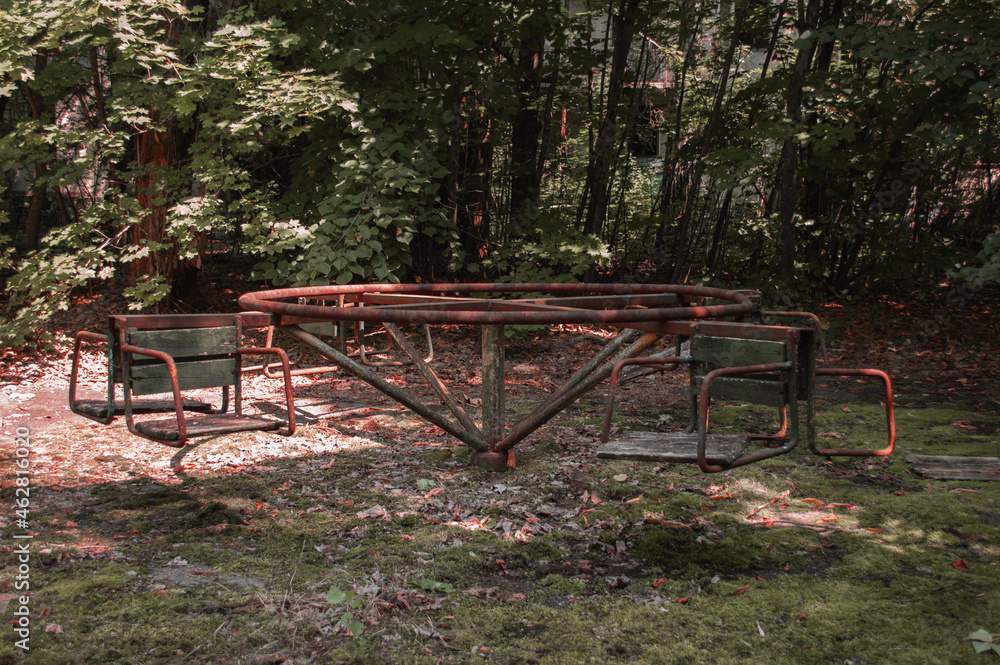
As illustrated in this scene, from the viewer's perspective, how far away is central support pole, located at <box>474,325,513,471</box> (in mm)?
4020

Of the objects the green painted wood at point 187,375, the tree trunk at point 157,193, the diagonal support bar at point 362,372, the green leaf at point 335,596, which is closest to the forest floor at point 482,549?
the green leaf at point 335,596

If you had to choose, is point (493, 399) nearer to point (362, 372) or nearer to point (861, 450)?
point (362, 372)

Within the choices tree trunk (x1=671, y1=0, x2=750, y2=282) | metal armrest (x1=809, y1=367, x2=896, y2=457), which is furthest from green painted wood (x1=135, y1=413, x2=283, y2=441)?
tree trunk (x1=671, y1=0, x2=750, y2=282)

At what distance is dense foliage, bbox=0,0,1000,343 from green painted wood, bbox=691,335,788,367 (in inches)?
127

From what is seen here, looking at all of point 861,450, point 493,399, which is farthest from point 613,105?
point 861,450

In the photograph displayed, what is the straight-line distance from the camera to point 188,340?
3.56 m

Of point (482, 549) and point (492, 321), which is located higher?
point (492, 321)

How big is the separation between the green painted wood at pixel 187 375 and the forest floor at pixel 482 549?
0.60 m

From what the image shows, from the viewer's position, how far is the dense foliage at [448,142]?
251 inches

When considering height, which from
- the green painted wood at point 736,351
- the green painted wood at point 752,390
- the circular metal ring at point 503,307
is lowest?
the green painted wood at point 752,390

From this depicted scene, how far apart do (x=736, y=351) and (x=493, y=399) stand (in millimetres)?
1495

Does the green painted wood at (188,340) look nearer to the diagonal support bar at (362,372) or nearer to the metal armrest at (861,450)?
the diagonal support bar at (362,372)

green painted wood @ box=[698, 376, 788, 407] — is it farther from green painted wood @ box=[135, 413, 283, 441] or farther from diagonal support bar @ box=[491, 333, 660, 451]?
green painted wood @ box=[135, 413, 283, 441]

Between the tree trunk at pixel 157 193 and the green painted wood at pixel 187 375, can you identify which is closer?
the green painted wood at pixel 187 375
